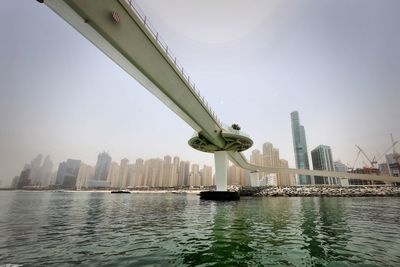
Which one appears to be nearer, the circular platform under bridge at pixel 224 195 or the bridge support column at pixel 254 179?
the circular platform under bridge at pixel 224 195

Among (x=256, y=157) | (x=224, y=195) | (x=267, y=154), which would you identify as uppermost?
(x=267, y=154)

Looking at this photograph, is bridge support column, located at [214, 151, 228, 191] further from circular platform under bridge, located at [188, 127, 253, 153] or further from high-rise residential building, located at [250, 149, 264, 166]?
high-rise residential building, located at [250, 149, 264, 166]

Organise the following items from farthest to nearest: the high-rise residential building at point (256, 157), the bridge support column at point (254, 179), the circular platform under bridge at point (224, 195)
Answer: the high-rise residential building at point (256, 157) < the bridge support column at point (254, 179) < the circular platform under bridge at point (224, 195)

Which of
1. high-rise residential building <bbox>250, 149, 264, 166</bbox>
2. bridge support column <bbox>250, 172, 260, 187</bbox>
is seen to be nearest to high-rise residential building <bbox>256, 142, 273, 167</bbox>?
high-rise residential building <bbox>250, 149, 264, 166</bbox>

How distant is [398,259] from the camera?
7.69 metres

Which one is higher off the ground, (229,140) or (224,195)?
(229,140)

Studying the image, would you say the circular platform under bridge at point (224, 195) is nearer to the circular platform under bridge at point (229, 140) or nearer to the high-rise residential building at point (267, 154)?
the circular platform under bridge at point (229, 140)

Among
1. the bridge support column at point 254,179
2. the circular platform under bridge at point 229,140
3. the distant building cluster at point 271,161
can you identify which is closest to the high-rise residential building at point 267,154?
the distant building cluster at point 271,161

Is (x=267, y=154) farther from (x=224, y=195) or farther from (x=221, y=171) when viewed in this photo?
(x=224, y=195)

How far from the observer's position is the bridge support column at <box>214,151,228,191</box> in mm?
46900

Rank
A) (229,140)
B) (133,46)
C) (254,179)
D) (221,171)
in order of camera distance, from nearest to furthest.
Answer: (133,46), (229,140), (221,171), (254,179)

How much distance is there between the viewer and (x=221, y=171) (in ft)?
155

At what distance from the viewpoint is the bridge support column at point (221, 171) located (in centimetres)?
4690

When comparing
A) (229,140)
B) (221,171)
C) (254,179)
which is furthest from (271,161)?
(229,140)
